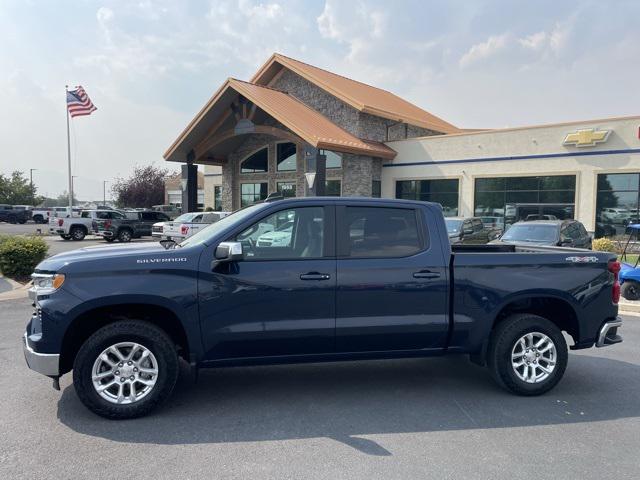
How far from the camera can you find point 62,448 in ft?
12.1

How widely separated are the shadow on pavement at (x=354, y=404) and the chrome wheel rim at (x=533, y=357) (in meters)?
0.22

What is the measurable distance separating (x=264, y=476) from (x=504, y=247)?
3962mm

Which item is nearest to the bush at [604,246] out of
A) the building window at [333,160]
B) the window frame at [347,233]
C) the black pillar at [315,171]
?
the black pillar at [315,171]

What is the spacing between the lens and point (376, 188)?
85.9 ft

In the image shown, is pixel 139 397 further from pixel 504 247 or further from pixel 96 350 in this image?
pixel 504 247

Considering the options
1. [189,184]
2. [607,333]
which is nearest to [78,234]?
[189,184]

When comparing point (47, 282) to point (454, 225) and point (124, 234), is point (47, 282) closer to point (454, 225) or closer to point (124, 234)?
point (454, 225)

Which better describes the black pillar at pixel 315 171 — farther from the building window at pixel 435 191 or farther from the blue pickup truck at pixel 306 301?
the blue pickup truck at pixel 306 301

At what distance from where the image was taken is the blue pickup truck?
13.6 feet

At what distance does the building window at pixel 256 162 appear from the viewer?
29797mm

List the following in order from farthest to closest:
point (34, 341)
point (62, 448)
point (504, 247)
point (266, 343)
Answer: point (504, 247), point (266, 343), point (34, 341), point (62, 448)

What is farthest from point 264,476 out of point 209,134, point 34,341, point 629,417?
point 209,134

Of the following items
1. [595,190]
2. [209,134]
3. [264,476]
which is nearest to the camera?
[264,476]

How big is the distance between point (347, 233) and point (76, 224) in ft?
77.2
